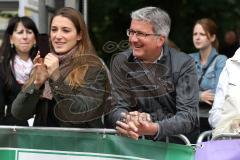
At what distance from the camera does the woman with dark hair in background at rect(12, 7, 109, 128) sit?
4848mm

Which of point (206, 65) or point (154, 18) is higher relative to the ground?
point (154, 18)

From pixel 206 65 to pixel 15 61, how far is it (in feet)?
7.65

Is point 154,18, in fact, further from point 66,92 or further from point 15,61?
point 15,61

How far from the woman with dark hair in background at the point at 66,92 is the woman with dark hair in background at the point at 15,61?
0.59 metres

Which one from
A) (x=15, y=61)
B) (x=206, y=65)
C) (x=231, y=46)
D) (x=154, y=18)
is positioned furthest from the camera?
(x=231, y=46)

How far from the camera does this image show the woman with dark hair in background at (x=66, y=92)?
4848 millimetres

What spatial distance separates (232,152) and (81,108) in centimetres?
102

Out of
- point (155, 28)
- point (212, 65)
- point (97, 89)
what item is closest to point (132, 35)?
point (155, 28)

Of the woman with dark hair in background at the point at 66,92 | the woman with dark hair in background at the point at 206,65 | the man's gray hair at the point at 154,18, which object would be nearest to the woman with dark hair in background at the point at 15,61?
the woman with dark hair in background at the point at 66,92

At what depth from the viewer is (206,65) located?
7.80m

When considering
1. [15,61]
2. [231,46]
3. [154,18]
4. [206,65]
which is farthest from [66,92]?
[231,46]

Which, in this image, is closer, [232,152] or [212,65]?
[232,152]

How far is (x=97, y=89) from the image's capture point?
484 cm

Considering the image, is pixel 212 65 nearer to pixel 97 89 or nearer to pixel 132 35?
pixel 132 35
